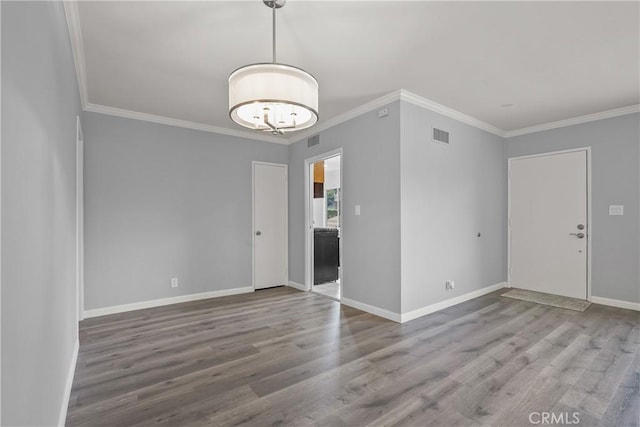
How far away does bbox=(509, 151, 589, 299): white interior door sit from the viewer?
455 centimetres

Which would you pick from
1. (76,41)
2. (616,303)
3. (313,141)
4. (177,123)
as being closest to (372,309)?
(313,141)

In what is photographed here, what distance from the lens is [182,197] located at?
457cm

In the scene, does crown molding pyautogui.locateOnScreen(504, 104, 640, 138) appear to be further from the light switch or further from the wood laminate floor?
the wood laminate floor

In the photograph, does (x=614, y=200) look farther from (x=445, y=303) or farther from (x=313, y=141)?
(x=313, y=141)

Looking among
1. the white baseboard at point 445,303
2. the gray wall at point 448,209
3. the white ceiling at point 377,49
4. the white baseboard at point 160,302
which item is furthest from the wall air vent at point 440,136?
the white baseboard at point 160,302

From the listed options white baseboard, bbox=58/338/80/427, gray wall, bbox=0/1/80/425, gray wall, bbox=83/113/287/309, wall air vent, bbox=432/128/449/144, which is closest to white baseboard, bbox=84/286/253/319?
gray wall, bbox=83/113/287/309

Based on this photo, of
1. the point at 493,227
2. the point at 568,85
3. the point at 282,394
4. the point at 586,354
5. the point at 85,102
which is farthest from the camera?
the point at 493,227

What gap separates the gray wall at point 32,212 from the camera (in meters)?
0.96

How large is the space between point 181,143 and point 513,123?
192 inches

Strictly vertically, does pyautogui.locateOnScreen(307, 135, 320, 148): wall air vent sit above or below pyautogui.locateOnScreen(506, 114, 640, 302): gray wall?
above

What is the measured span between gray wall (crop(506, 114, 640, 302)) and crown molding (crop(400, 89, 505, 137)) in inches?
41.2

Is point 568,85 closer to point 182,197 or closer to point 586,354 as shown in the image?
point 586,354

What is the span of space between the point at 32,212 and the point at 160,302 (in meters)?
3.45

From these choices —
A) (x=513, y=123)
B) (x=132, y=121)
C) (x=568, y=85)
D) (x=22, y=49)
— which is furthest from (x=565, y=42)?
(x=132, y=121)
